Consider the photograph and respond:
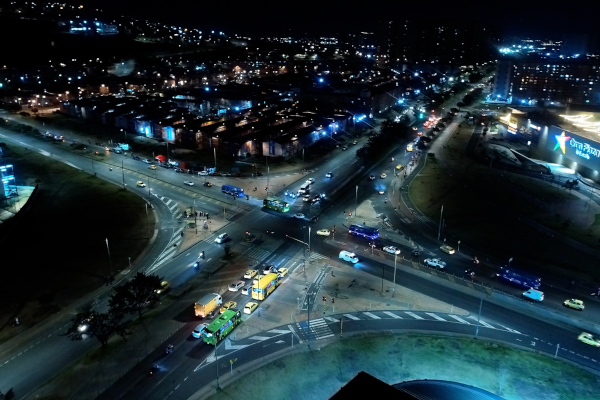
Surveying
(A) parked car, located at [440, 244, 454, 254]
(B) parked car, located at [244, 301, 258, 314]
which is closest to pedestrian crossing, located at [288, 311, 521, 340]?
(B) parked car, located at [244, 301, 258, 314]

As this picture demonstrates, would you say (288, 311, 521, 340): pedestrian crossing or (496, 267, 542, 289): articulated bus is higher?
(496, 267, 542, 289): articulated bus

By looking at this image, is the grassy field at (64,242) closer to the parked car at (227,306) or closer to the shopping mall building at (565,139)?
the parked car at (227,306)

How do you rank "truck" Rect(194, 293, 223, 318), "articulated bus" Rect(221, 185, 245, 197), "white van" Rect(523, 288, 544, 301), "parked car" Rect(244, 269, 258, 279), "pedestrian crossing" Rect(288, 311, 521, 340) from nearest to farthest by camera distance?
"pedestrian crossing" Rect(288, 311, 521, 340) → "truck" Rect(194, 293, 223, 318) → "white van" Rect(523, 288, 544, 301) → "parked car" Rect(244, 269, 258, 279) → "articulated bus" Rect(221, 185, 245, 197)

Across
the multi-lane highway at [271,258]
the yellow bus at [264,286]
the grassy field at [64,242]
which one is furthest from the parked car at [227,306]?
the grassy field at [64,242]

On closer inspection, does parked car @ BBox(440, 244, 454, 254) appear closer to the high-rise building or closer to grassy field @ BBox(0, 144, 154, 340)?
grassy field @ BBox(0, 144, 154, 340)

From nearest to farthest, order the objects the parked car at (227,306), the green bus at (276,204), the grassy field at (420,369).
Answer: the grassy field at (420,369), the parked car at (227,306), the green bus at (276,204)

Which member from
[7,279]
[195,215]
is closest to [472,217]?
[195,215]

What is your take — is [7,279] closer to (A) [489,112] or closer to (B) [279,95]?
(B) [279,95]
